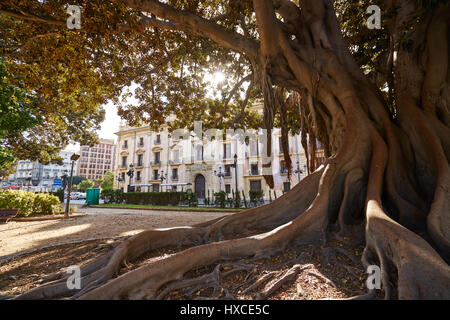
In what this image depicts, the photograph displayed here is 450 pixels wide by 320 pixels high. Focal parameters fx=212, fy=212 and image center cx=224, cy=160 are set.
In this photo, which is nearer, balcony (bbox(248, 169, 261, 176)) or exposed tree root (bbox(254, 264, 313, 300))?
exposed tree root (bbox(254, 264, 313, 300))

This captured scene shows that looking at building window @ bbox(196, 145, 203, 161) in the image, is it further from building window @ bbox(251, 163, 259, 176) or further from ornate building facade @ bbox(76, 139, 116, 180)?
ornate building facade @ bbox(76, 139, 116, 180)

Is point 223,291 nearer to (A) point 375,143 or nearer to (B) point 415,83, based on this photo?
(A) point 375,143

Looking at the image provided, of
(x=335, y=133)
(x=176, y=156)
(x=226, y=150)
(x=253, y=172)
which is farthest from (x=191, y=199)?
(x=176, y=156)

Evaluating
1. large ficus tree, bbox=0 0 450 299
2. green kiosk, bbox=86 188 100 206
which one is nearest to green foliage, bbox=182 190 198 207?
green kiosk, bbox=86 188 100 206

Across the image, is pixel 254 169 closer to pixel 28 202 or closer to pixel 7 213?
pixel 28 202

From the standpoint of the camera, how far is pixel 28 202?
9.64m

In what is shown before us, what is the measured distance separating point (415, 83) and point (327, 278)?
4.13 metres

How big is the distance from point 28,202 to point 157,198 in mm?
10269

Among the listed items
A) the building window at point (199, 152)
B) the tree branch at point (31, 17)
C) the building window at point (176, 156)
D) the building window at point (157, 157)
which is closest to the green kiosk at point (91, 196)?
the building window at point (176, 156)

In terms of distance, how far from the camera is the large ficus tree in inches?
88.2

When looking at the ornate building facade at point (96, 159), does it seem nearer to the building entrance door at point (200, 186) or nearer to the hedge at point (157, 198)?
the building entrance door at point (200, 186)

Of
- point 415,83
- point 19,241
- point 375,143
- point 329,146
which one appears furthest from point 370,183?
point 19,241

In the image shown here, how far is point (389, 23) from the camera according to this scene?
462 cm

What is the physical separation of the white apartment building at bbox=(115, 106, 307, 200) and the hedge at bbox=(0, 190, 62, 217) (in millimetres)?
15319
